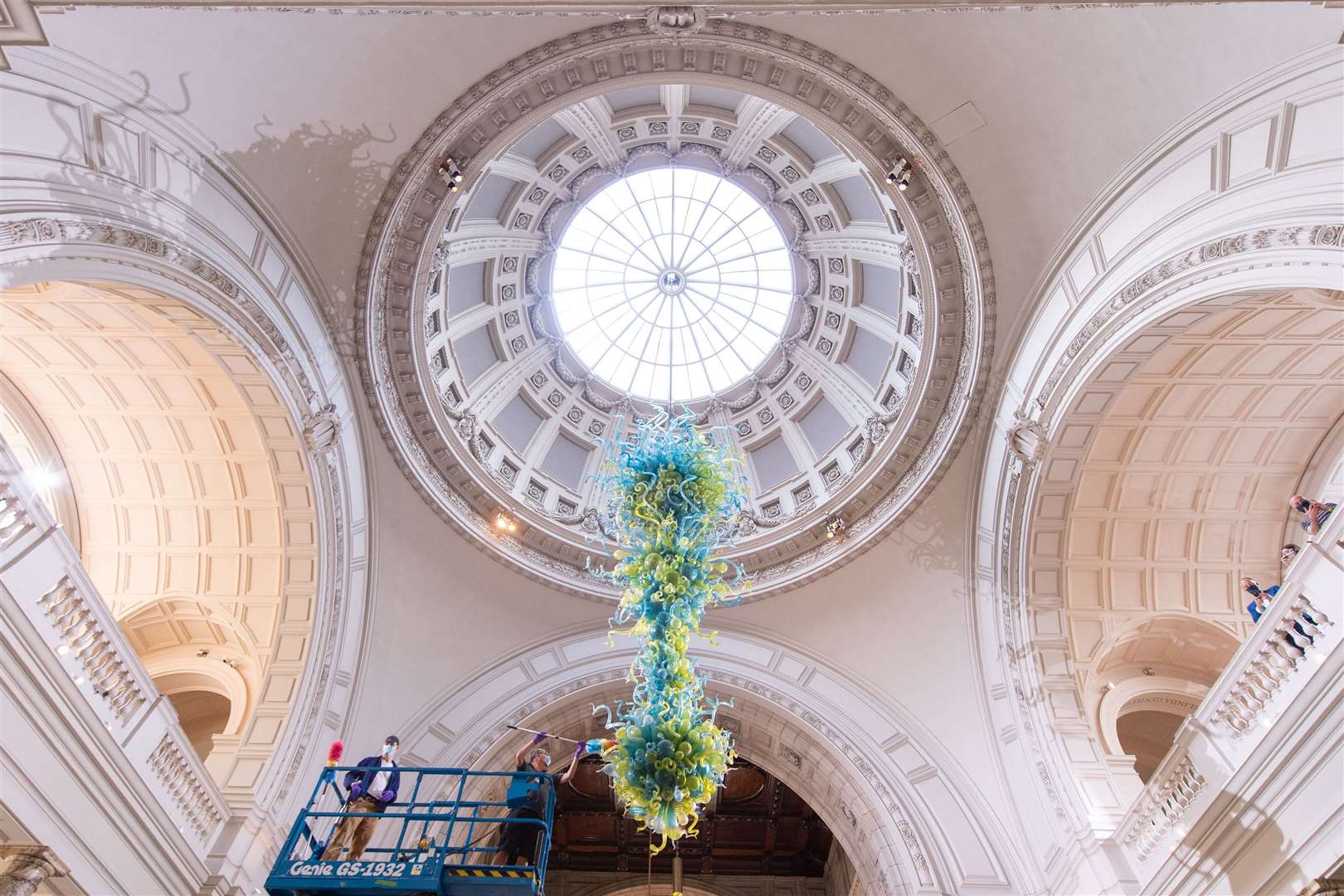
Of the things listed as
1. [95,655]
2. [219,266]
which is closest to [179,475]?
[219,266]

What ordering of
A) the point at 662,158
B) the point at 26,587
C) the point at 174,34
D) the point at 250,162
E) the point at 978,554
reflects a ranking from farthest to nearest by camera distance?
the point at 662,158, the point at 978,554, the point at 250,162, the point at 174,34, the point at 26,587

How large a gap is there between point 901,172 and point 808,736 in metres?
10.5

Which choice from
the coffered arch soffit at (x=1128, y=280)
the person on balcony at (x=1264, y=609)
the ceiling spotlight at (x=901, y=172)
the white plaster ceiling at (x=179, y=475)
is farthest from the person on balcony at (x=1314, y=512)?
the white plaster ceiling at (x=179, y=475)

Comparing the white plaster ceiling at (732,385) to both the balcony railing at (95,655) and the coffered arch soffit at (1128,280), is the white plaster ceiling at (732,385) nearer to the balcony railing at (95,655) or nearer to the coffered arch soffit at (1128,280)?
the coffered arch soffit at (1128,280)

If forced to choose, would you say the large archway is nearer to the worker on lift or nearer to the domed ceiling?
the domed ceiling

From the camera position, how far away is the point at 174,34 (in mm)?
9305

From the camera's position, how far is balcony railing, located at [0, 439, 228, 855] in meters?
7.99

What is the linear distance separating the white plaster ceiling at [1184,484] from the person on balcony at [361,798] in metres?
11.0

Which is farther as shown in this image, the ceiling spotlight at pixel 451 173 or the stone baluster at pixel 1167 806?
the ceiling spotlight at pixel 451 173

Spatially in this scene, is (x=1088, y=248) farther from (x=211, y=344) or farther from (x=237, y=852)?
(x=237, y=852)

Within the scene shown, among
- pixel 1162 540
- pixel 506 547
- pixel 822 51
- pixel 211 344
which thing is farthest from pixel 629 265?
pixel 1162 540

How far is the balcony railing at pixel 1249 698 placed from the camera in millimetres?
8109

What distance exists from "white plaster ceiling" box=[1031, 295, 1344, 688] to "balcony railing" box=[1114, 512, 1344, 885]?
12.4ft

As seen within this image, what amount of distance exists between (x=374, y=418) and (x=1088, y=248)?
12.2 m
